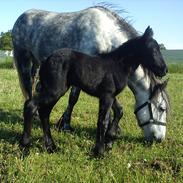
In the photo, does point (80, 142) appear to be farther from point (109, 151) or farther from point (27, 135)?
point (27, 135)

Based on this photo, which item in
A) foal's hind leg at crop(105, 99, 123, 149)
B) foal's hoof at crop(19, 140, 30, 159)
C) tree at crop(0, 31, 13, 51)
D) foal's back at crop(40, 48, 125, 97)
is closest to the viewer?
foal's hoof at crop(19, 140, 30, 159)

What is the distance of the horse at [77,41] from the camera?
301 inches

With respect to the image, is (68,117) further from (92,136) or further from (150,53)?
(150,53)

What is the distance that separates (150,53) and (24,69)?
14.0ft

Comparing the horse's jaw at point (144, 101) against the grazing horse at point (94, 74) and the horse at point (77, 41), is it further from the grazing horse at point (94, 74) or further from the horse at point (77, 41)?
the grazing horse at point (94, 74)

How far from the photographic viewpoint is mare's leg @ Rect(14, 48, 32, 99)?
10.0 meters

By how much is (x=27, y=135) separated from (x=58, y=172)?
129 centimetres

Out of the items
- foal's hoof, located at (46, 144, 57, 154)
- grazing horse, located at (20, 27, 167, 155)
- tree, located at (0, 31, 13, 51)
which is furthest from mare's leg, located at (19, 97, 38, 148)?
tree, located at (0, 31, 13, 51)

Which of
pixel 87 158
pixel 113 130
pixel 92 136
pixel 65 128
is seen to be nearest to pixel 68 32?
pixel 65 128

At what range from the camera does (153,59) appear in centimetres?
669

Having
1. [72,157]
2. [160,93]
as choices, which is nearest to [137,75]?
[160,93]

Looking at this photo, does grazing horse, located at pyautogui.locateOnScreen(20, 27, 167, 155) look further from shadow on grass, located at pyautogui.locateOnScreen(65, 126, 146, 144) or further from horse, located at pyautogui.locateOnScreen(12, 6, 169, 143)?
shadow on grass, located at pyautogui.locateOnScreen(65, 126, 146, 144)

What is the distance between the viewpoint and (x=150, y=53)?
6660 mm

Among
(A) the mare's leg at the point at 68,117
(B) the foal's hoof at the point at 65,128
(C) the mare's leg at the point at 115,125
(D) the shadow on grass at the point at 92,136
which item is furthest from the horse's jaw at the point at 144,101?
(B) the foal's hoof at the point at 65,128
